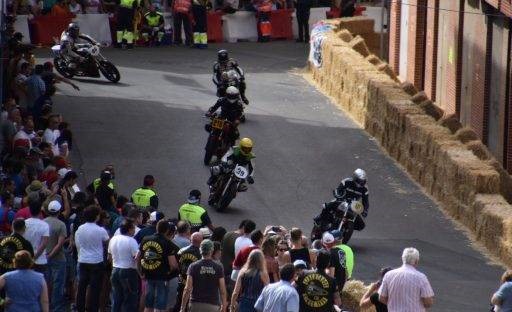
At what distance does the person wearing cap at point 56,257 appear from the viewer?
19.0 m

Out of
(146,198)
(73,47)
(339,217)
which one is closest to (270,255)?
(146,198)

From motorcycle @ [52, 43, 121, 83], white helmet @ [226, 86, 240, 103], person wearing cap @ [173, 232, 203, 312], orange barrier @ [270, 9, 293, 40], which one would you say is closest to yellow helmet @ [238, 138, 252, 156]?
white helmet @ [226, 86, 240, 103]

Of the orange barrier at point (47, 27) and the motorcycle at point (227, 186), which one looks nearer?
the motorcycle at point (227, 186)

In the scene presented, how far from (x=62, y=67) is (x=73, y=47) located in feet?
2.32

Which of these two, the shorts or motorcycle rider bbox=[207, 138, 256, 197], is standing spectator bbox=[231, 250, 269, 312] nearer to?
the shorts

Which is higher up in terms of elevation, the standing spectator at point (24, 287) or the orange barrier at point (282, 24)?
the standing spectator at point (24, 287)

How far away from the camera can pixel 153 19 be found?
4350 cm

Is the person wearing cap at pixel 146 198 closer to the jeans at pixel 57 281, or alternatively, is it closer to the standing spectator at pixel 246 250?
the jeans at pixel 57 281

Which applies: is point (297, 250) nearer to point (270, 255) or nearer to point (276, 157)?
point (270, 255)

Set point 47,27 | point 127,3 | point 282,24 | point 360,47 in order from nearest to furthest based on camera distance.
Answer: point 360,47
point 127,3
point 47,27
point 282,24

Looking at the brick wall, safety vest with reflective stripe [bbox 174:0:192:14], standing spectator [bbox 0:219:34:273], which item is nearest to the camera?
standing spectator [bbox 0:219:34:273]

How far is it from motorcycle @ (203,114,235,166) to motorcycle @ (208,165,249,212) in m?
1.71

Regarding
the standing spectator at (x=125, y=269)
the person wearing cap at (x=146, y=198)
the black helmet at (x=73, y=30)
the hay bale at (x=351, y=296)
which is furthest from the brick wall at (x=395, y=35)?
the standing spectator at (x=125, y=269)

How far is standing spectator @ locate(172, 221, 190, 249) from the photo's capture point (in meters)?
18.7
